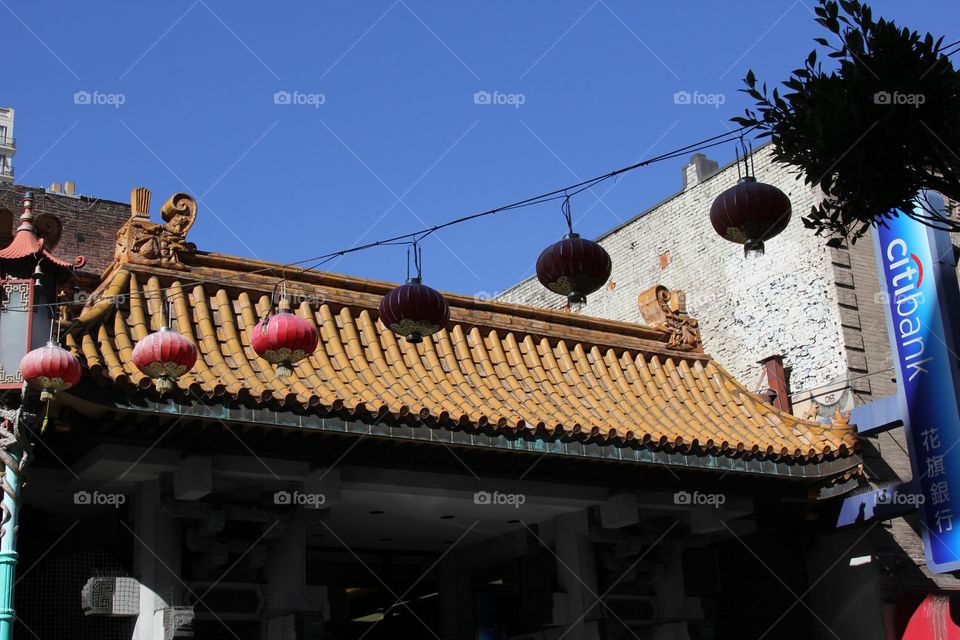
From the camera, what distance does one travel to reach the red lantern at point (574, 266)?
11258mm

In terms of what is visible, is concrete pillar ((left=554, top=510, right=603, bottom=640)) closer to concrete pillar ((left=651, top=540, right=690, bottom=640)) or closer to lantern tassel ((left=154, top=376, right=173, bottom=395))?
concrete pillar ((left=651, top=540, right=690, bottom=640))

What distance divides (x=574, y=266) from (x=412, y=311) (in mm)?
1536

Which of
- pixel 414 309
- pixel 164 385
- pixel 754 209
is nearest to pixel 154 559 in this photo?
pixel 164 385

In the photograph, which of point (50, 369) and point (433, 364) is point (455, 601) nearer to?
point (433, 364)

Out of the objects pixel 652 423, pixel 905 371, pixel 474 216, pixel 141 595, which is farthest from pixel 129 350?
pixel 905 371

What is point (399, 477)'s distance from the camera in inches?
477

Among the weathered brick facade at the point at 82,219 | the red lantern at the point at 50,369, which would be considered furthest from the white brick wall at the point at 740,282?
the red lantern at the point at 50,369

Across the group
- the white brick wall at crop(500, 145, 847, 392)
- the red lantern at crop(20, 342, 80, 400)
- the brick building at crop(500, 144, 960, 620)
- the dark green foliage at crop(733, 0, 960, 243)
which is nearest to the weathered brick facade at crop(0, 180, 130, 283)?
the white brick wall at crop(500, 145, 847, 392)

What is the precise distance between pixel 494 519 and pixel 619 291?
410 inches

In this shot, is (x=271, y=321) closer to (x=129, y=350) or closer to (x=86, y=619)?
(x=129, y=350)

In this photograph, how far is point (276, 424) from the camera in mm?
10477

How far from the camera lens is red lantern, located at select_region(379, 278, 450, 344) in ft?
36.7

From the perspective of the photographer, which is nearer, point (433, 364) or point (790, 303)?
point (433, 364)

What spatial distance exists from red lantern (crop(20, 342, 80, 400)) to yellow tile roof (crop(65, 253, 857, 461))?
1.28 feet
